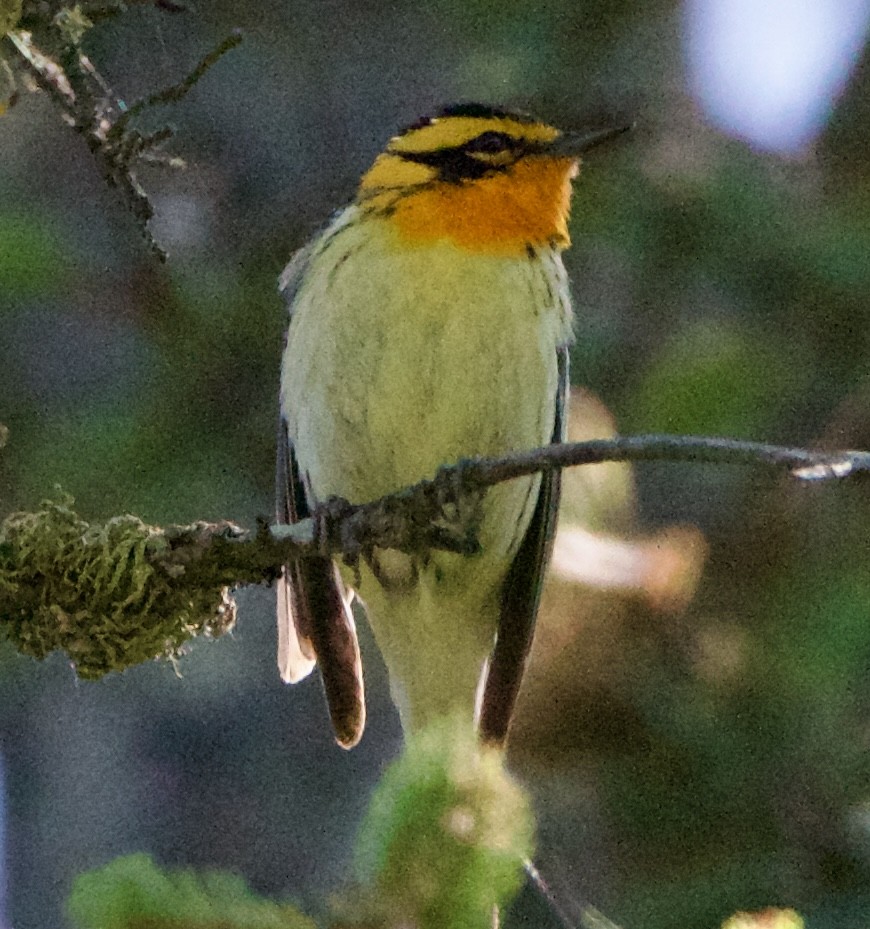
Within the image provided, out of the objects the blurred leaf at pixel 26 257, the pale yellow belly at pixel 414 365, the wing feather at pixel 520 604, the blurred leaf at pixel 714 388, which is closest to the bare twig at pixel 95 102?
the blurred leaf at pixel 26 257

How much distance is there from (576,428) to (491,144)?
656mm

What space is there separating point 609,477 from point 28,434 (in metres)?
1.30

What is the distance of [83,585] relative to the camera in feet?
8.18

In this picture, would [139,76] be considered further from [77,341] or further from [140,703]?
[140,703]

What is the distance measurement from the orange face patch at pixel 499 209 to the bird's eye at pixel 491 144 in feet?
0.19

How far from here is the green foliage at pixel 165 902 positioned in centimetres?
113

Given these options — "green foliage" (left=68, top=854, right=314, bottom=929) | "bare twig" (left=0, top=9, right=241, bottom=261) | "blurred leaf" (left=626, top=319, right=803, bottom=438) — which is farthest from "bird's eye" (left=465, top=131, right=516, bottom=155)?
"green foliage" (left=68, top=854, right=314, bottom=929)

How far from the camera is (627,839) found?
10.2ft

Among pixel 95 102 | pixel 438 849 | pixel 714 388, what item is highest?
pixel 95 102

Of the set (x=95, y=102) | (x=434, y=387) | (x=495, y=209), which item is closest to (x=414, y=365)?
(x=434, y=387)

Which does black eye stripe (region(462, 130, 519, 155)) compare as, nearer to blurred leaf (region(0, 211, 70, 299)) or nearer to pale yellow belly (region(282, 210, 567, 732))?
pale yellow belly (region(282, 210, 567, 732))

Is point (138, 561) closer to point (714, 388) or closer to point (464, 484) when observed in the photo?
point (464, 484)

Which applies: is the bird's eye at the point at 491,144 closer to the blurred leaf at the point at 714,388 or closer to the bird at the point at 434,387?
the bird at the point at 434,387

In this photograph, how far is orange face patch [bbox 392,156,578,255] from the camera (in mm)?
2900
